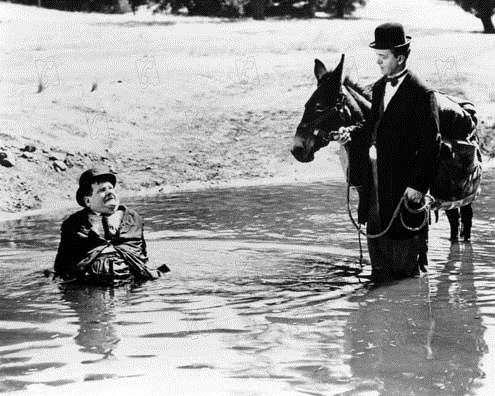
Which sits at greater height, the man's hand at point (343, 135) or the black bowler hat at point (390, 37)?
the black bowler hat at point (390, 37)

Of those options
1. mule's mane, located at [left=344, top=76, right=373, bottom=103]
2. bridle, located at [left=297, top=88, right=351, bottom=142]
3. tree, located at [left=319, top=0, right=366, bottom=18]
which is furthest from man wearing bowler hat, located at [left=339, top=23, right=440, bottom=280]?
tree, located at [left=319, top=0, right=366, bottom=18]

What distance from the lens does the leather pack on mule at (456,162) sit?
32.9ft

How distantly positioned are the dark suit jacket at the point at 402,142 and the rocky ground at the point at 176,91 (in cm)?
681

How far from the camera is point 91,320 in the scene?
27.3 feet

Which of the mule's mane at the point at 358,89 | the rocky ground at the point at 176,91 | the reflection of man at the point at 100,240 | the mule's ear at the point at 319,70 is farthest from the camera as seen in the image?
the rocky ground at the point at 176,91

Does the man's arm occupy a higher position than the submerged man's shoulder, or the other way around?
the submerged man's shoulder

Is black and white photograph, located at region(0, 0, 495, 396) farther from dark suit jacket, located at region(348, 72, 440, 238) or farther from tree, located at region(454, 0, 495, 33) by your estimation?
tree, located at region(454, 0, 495, 33)

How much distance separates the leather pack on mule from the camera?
10031 mm

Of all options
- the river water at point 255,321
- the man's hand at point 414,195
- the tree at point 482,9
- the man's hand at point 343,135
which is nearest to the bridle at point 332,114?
the man's hand at point 343,135

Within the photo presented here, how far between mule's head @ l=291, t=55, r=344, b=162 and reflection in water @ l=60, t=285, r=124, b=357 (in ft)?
6.43

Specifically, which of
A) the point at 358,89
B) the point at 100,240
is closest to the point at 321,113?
the point at 358,89

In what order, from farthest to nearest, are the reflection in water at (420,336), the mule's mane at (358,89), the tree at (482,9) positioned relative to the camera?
the tree at (482,9) < the mule's mane at (358,89) < the reflection in water at (420,336)

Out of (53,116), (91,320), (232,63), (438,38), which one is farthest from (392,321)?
(438,38)

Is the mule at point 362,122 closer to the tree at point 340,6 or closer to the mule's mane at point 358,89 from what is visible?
the mule's mane at point 358,89
